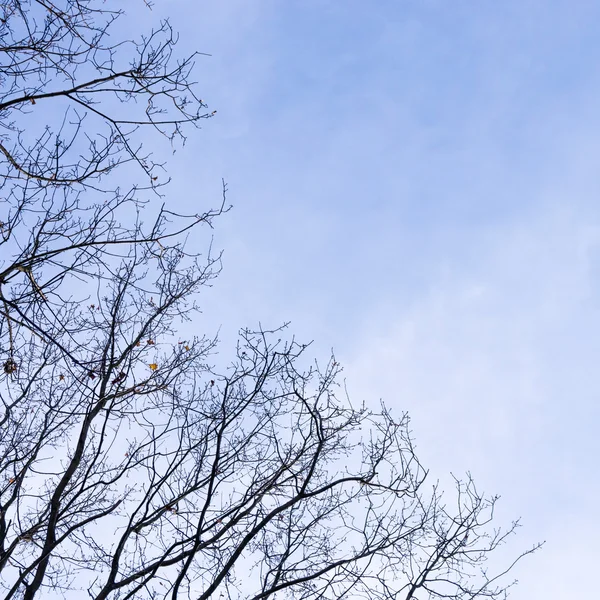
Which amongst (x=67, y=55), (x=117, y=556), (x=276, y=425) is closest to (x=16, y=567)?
(x=117, y=556)

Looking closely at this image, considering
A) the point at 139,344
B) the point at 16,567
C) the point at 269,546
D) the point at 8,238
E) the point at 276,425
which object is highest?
the point at 139,344

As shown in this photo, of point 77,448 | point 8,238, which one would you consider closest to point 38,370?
point 77,448

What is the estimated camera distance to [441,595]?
6.35 metres

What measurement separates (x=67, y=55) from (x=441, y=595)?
6.38 m

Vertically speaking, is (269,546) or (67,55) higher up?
(67,55)

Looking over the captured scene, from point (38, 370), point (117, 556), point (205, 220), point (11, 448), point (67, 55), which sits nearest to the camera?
point (67, 55)

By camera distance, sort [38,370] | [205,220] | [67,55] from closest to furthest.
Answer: [67,55] < [205,220] < [38,370]

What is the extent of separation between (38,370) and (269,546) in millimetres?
3969

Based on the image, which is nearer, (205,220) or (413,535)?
(205,220)

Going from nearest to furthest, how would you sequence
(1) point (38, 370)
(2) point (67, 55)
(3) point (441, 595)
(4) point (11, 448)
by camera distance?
1. (2) point (67, 55)
2. (3) point (441, 595)
3. (4) point (11, 448)
4. (1) point (38, 370)

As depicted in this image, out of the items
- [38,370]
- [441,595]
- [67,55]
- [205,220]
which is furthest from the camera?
[38,370]

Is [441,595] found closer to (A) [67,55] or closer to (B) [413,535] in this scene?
(B) [413,535]

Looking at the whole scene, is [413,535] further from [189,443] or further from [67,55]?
[67,55]

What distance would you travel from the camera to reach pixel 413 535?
6.56 m
